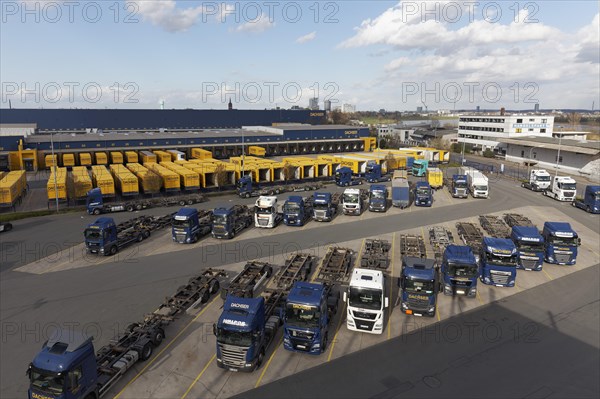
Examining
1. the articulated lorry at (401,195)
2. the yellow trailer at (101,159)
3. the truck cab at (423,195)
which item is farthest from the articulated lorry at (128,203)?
the truck cab at (423,195)

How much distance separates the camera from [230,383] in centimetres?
1413

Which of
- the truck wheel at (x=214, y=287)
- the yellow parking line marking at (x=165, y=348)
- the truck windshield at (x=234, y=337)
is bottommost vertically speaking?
the yellow parking line marking at (x=165, y=348)

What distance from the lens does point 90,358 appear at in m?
12.9

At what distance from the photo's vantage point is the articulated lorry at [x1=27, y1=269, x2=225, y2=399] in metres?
11.8

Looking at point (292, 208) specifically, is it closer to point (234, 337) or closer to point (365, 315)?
point (365, 315)

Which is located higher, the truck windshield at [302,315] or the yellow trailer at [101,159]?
the yellow trailer at [101,159]

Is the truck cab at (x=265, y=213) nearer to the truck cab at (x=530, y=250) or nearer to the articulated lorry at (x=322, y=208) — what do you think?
the articulated lorry at (x=322, y=208)

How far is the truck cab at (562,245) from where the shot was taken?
2480 centimetres

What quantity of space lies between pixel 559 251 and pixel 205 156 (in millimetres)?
50956

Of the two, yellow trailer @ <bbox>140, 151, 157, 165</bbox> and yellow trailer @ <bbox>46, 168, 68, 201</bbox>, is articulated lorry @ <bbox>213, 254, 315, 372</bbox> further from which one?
yellow trailer @ <bbox>140, 151, 157, 165</bbox>

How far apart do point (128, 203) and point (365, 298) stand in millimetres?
31389

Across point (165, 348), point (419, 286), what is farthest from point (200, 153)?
point (419, 286)

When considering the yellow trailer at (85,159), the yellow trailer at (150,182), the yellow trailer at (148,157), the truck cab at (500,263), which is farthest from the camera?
the yellow trailer at (148,157)

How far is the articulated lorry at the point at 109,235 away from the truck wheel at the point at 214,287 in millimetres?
10042
